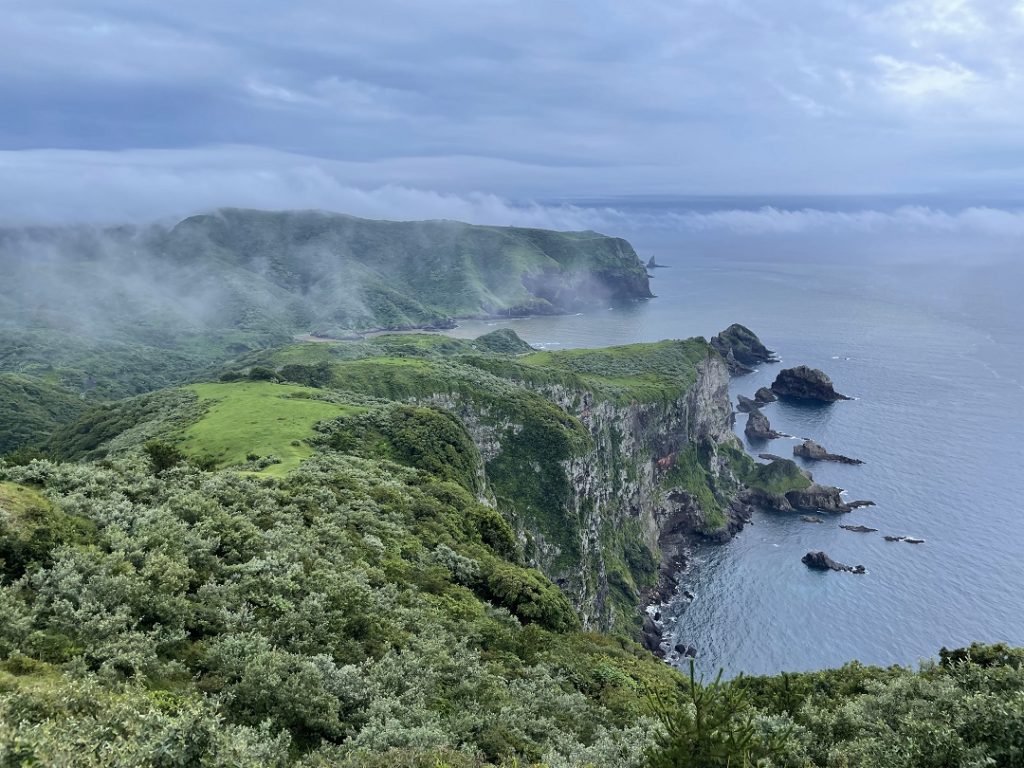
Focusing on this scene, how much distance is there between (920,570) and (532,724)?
362ft

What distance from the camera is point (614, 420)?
13938 centimetres

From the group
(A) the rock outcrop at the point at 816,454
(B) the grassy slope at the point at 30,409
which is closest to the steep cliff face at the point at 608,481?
(A) the rock outcrop at the point at 816,454

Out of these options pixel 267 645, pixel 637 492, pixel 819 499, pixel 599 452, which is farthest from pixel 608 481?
pixel 267 645

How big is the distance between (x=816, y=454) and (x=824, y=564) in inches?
1985

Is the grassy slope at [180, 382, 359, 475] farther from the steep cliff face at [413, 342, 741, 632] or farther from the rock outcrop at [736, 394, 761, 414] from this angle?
the rock outcrop at [736, 394, 761, 414]

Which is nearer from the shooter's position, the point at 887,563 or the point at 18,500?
the point at 18,500

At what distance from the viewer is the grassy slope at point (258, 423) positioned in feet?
197

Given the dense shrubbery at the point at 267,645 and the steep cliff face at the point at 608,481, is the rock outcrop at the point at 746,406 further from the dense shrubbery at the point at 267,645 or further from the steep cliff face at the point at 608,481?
the dense shrubbery at the point at 267,645

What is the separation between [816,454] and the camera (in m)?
156

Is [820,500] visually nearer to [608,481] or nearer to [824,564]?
[824,564]

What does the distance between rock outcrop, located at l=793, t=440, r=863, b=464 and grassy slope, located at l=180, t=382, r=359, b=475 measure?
402 ft

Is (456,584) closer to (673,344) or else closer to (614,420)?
(614,420)

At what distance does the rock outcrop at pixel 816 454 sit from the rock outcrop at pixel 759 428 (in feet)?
49.4

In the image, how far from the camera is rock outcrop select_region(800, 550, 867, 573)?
362 ft
